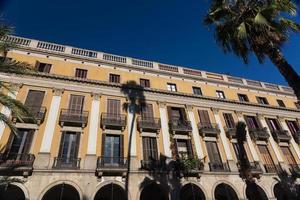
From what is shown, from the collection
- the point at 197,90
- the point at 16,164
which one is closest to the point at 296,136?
the point at 197,90

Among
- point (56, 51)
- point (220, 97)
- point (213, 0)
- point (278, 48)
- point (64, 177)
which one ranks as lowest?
point (64, 177)

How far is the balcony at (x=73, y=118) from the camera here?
1669cm

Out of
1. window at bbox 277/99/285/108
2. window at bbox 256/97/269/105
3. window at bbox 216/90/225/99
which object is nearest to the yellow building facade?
window at bbox 216/90/225/99

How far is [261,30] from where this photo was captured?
10.7 meters

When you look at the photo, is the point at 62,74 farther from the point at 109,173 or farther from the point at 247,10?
the point at 247,10

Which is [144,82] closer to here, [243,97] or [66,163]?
[66,163]

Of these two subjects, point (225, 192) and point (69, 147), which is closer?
point (69, 147)

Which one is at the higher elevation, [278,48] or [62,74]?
[62,74]

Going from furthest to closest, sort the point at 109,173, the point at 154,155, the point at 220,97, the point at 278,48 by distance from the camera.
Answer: the point at 220,97 → the point at 154,155 → the point at 109,173 → the point at 278,48

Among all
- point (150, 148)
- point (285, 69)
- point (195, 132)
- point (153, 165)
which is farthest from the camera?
point (195, 132)

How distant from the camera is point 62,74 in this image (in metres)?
19.3

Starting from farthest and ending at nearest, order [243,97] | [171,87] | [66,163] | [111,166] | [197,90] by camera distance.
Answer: [243,97] < [197,90] < [171,87] < [111,166] < [66,163]

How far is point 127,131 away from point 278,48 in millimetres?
12330

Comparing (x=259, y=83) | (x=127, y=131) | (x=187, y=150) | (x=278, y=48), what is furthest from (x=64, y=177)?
(x=259, y=83)
